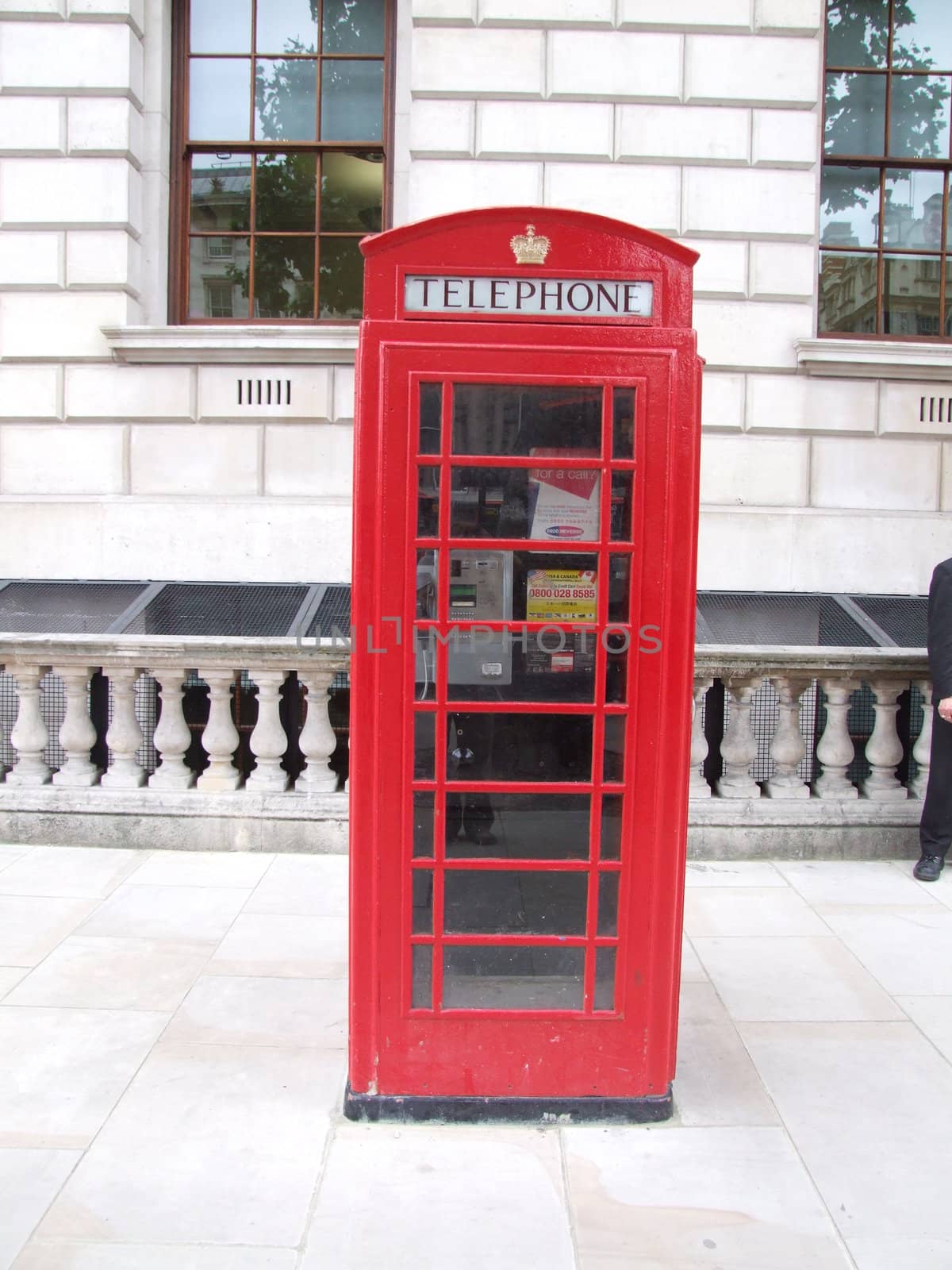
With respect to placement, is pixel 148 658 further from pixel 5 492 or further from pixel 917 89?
pixel 917 89

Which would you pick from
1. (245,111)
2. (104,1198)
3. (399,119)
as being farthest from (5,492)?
(104,1198)

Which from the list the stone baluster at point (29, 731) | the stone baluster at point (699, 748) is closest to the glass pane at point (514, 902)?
the stone baluster at point (699, 748)

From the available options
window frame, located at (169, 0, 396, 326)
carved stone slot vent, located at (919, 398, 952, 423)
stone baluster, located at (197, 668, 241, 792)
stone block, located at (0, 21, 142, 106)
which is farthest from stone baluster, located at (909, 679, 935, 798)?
stone block, located at (0, 21, 142, 106)

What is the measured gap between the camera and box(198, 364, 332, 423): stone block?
746 cm

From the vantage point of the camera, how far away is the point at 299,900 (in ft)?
15.6

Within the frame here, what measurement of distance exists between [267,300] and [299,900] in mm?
5066

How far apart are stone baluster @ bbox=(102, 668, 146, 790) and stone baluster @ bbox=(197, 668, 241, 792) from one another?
0.36 m

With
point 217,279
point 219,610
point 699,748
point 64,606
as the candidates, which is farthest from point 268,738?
point 217,279

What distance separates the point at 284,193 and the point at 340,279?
32.1 inches

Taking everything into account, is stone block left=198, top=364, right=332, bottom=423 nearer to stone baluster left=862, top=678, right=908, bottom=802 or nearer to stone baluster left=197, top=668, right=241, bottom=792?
stone baluster left=197, top=668, right=241, bottom=792

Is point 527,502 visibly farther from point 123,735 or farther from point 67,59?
point 67,59

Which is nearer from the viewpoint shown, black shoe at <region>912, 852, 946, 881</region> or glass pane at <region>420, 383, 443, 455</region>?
glass pane at <region>420, 383, 443, 455</region>

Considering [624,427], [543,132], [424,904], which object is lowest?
[424,904]

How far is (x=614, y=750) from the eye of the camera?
2.85 m
